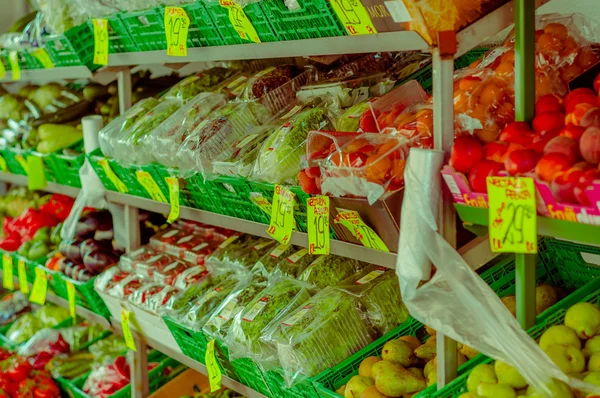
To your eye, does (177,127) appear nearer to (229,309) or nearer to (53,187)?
(229,309)

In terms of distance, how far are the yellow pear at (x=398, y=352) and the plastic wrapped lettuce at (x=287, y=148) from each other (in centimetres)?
48

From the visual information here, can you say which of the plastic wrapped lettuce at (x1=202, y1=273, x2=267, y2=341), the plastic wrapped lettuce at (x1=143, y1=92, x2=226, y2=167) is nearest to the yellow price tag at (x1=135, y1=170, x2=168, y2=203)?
the plastic wrapped lettuce at (x1=143, y1=92, x2=226, y2=167)

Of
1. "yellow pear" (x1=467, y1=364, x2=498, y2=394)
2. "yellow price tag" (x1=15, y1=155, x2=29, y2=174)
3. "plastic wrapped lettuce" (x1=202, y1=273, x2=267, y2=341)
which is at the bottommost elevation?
"plastic wrapped lettuce" (x1=202, y1=273, x2=267, y2=341)

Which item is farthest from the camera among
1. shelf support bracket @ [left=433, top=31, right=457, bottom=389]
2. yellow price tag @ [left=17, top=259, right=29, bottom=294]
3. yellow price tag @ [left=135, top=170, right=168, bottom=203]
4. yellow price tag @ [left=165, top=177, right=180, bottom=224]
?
yellow price tag @ [left=17, top=259, right=29, bottom=294]

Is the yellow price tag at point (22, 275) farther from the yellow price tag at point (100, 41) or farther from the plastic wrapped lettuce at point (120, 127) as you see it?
the yellow price tag at point (100, 41)

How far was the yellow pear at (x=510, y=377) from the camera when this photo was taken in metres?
1.30

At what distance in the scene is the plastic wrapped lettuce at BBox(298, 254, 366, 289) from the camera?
2.09 m

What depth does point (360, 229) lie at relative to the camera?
5.12ft

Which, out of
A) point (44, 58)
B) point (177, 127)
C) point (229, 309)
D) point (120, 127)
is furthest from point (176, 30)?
point (44, 58)

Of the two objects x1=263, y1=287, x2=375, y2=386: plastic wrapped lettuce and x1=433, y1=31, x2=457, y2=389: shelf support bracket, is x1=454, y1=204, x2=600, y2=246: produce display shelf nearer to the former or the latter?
x1=433, y1=31, x2=457, y2=389: shelf support bracket

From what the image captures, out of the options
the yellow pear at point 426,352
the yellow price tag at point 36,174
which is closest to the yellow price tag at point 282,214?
the yellow pear at point 426,352

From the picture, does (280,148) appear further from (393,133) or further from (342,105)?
(393,133)

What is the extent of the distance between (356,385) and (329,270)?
20.4 inches

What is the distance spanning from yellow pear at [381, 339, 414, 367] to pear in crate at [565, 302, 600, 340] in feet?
1.36
